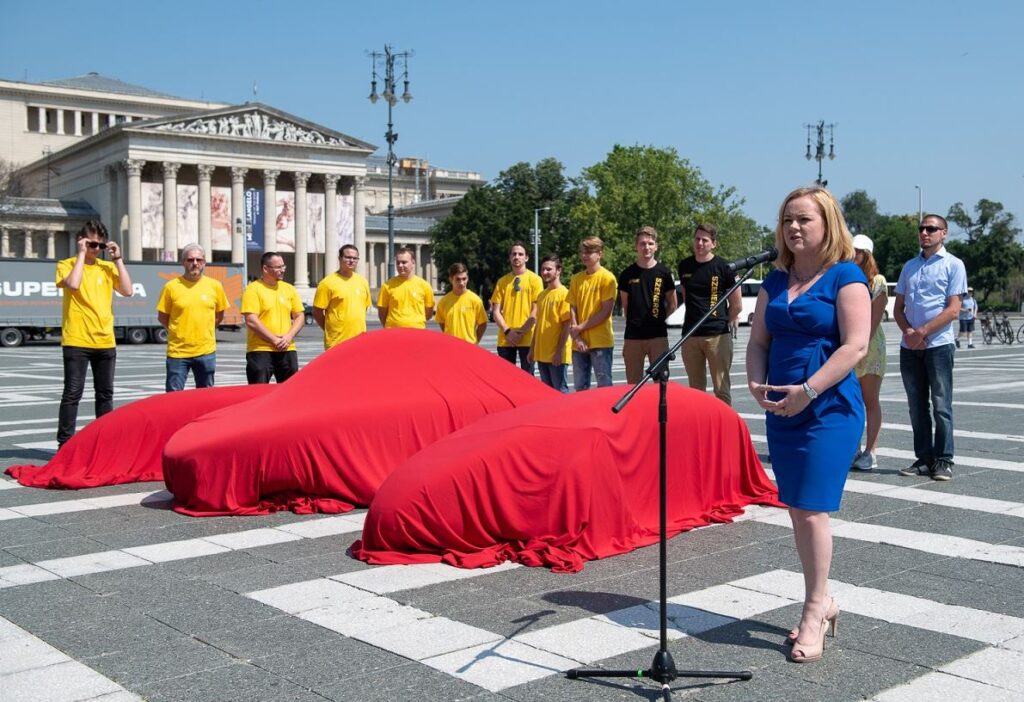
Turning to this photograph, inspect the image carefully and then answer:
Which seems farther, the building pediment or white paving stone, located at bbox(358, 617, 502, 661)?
the building pediment

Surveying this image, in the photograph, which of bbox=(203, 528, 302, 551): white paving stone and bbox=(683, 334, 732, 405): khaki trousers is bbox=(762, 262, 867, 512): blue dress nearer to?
bbox=(203, 528, 302, 551): white paving stone

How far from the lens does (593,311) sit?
1109 cm

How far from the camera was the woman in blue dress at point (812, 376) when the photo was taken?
4.59 meters

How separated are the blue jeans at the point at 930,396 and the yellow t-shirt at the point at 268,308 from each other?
212 inches

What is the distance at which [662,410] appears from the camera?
416cm

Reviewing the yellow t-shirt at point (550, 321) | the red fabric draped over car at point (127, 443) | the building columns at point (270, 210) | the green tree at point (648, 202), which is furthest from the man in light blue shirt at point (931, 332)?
the building columns at point (270, 210)

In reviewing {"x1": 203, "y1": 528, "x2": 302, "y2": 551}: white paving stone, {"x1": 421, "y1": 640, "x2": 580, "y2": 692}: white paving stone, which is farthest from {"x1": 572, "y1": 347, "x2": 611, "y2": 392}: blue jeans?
{"x1": 421, "y1": 640, "x2": 580, "y2": 692}: white paving stone

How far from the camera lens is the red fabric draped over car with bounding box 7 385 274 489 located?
908 centimetres

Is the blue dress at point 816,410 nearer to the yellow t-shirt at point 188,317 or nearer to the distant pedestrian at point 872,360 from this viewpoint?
the distant pedestrian at point 872,360

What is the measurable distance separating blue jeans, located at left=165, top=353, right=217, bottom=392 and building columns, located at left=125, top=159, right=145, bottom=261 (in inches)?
3238

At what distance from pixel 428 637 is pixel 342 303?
6.62 m

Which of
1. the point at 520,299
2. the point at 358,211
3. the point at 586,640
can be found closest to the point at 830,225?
the point at 586,640

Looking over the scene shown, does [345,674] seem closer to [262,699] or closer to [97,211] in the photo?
[262,699]

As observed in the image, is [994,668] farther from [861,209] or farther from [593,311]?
[861,209]
